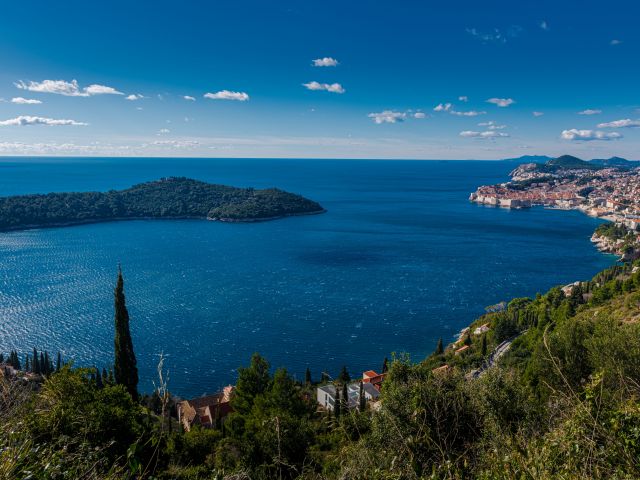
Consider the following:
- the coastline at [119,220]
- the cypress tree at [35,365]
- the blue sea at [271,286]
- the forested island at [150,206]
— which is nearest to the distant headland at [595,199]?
the blue sea at [271,286]

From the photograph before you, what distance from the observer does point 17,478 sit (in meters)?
2.57

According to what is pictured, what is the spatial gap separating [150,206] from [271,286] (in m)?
58.9

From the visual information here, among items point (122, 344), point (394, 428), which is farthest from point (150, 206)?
point (394, 428)

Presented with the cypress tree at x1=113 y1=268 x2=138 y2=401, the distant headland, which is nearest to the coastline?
the distant headland

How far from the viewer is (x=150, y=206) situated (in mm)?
89812

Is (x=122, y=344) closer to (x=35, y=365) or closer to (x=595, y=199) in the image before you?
(x=35, y=365)

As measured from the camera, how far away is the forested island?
249ft

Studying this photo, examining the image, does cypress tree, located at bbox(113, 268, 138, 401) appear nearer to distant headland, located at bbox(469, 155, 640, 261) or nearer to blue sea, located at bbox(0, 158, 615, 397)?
blue sea, located at bbox(0, 158, 615, 397)

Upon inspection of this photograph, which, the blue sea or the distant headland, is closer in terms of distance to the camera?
the blue sea

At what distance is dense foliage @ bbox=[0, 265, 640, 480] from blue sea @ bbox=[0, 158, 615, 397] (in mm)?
6349

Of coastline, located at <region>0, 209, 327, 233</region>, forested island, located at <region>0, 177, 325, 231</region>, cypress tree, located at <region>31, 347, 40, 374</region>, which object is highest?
forested island, located at <region>0, 177, 325, 231</region>

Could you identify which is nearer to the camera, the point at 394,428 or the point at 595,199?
the point at 394,428

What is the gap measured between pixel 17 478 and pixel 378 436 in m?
5.65

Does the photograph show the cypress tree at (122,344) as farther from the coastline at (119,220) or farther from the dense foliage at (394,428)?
the coastline at (119,220)
